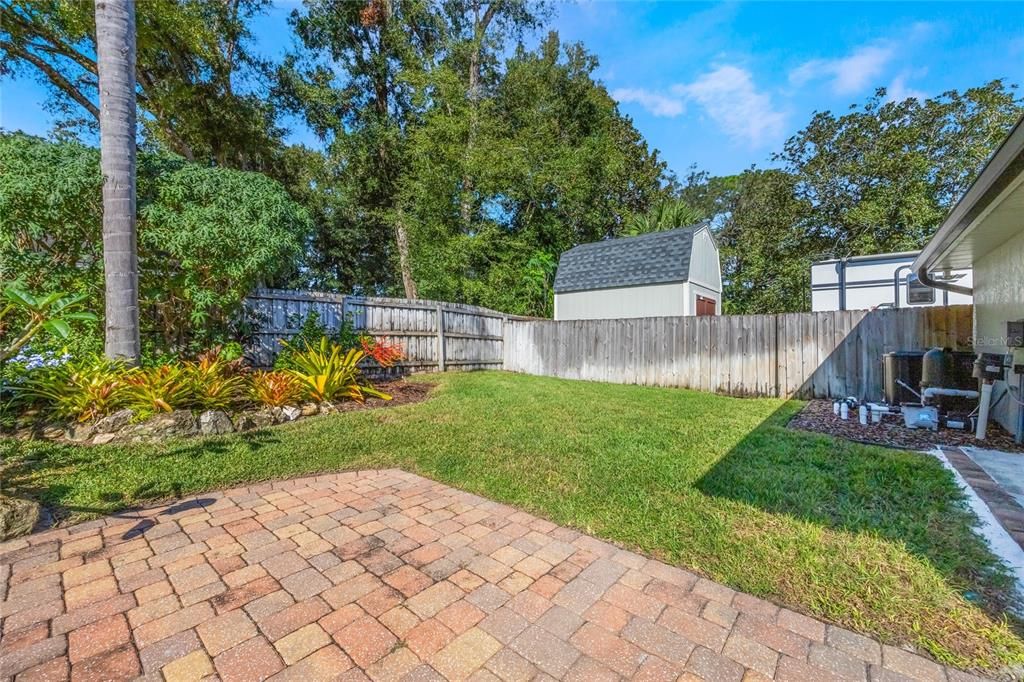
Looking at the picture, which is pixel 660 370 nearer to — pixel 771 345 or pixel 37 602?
pixel 771 345

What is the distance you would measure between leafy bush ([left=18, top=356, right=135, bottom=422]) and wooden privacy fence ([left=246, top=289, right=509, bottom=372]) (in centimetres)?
211

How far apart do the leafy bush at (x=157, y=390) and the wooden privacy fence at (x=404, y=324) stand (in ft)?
6.39

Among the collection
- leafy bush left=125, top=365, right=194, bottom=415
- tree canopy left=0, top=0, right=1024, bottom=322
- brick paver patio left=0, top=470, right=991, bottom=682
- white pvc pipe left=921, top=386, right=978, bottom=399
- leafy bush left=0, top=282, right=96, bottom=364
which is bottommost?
brick paver patio left=0, top=470, right=991, bottom=682

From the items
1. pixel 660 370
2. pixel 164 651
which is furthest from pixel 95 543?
pixel 660 370

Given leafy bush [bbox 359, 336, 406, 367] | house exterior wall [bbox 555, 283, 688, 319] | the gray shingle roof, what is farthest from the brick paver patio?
the gray shingle roof

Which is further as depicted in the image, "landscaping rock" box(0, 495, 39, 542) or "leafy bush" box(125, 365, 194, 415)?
"leafy bush" box(125, 365, 194, 415)

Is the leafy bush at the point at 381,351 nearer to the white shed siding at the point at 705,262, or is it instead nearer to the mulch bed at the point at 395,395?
the mulch bed at the point at 395,395

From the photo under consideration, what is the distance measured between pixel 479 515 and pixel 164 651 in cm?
153

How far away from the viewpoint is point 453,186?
48.6 ft

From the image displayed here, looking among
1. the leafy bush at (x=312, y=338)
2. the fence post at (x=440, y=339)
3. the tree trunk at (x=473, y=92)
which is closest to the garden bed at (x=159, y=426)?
the leafy bush at (x=312, y=338)

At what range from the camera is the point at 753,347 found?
755cm

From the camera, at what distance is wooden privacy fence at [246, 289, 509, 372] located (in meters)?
6.42

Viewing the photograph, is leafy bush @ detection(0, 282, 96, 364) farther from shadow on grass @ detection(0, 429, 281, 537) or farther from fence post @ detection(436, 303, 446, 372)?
fence post @ detection(436, 303, 446, 372)

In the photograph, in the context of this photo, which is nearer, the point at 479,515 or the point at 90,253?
the point at 479,515
